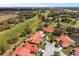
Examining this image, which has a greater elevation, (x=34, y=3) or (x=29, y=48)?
(x=34, y=3)

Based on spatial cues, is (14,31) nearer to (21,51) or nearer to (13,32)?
(13,32)

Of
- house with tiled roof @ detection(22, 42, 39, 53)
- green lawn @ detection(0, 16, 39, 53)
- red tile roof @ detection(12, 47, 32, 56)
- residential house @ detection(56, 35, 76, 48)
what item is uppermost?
green lawn @ detection(0, 16, 39, 53)

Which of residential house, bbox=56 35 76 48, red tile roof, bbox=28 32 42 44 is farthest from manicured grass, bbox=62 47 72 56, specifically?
red tile roof, bbox=28 32 42 44

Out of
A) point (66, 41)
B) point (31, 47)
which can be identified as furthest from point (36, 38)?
point (66, 41)

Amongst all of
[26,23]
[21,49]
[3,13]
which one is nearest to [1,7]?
[3,13]

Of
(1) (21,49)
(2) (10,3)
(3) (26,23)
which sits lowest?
(1) (21,49)

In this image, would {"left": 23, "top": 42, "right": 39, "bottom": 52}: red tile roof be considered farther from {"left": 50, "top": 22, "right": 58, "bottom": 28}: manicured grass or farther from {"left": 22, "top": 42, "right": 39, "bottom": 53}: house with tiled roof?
{"left": 50, "top": 22, "right": 58, "bottom": 28}: manicured grass

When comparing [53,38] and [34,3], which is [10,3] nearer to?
[34,3]

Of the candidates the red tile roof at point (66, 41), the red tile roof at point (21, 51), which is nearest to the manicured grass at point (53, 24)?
the red tile roof at point (66, 41)
